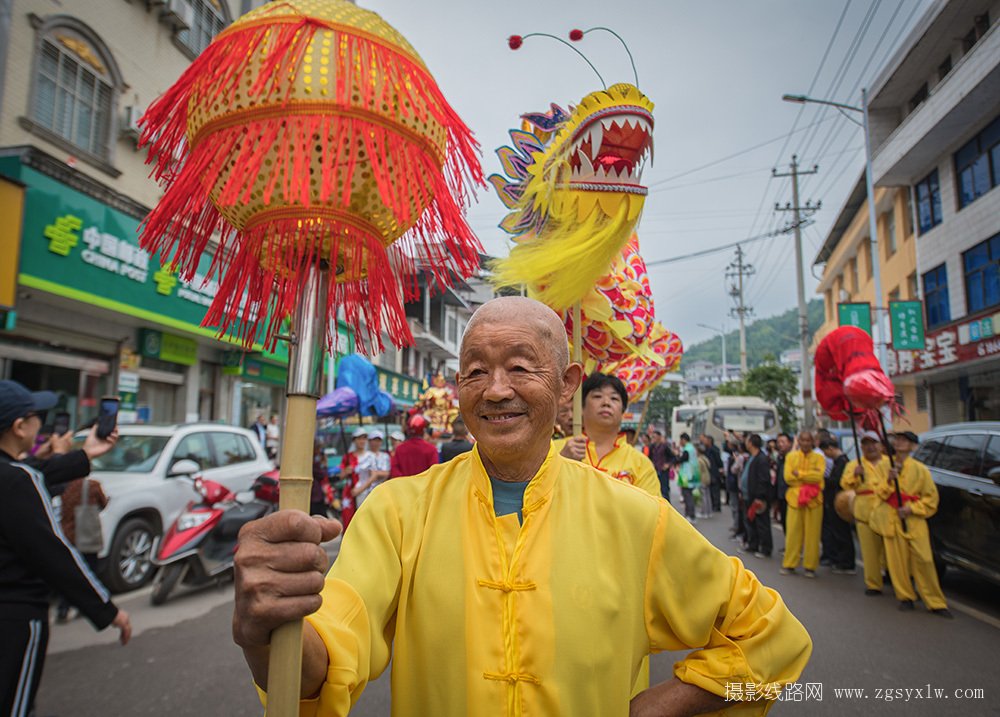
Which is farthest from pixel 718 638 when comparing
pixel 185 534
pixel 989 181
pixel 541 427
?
pixel 989 181

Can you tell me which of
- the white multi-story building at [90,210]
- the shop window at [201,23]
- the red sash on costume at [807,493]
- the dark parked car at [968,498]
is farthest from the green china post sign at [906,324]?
the shop window at [201,23]

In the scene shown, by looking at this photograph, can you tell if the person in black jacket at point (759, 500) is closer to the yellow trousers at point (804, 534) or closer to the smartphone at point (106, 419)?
the yellow trousers at point (804, 534)

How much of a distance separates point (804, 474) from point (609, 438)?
469 centimetres

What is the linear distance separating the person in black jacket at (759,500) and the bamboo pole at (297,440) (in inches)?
323

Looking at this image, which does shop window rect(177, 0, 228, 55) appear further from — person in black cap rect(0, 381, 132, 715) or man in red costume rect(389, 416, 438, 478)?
person in black cap rect(0, 381, 132, 715)

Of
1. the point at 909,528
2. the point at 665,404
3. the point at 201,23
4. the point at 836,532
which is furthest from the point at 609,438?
the point at 665,404

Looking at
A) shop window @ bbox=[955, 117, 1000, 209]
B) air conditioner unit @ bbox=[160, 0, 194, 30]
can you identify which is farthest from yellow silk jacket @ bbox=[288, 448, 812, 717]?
shop window @ bbox=[955, 117, 1000, 209]

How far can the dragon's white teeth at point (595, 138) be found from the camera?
304 centimetres

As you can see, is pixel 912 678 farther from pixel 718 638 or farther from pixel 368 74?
pixel 368 74

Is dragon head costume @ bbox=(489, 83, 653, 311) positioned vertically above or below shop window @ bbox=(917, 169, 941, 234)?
below

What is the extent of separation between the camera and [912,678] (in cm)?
399

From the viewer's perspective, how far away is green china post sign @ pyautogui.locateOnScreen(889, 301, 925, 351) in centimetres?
1528

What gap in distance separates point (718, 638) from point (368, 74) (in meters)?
1.55

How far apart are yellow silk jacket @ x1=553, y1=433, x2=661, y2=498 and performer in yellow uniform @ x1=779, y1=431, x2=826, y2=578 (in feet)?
14.7
